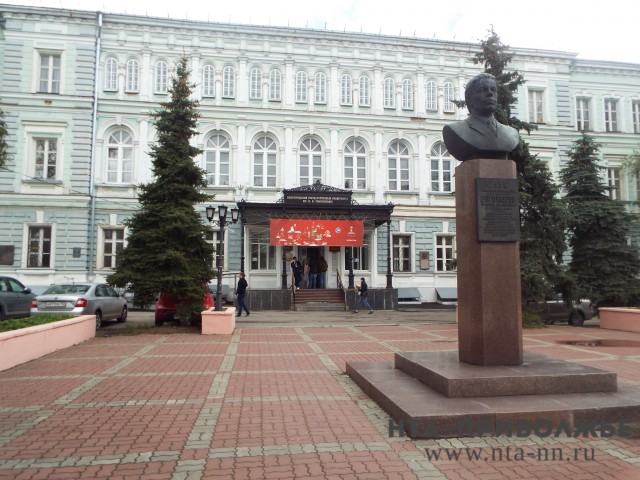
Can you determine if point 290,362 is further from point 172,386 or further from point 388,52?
point 388,52

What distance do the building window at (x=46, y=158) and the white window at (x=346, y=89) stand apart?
16438 millimetres

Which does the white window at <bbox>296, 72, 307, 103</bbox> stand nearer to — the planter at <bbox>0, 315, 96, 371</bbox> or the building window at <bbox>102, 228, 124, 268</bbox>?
the building window at <bbox>102, 228, 124, 268</bbox>

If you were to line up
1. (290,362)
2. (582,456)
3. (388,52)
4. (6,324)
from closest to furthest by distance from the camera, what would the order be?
(582,456)
(290,362)
(6,324)
(388,52)

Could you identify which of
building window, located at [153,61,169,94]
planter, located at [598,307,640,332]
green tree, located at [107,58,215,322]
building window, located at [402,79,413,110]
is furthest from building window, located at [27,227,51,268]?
planter, located at [598,307,640,332]

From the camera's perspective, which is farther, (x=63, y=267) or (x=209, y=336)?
(x=63, y=267)

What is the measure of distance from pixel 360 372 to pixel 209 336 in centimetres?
717

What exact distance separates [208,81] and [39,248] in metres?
13.0

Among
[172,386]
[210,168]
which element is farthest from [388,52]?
[172,386]

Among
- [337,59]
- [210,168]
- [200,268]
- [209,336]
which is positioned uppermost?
[337,59]

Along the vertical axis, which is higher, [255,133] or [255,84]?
[255,84]

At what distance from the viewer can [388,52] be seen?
2845 centimetres

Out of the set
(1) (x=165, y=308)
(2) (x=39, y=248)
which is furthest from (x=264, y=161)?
(1) (x=165, y=308)

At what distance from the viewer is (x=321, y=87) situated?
27.7 metres

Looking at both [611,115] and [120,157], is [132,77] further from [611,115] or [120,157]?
[611,115]
